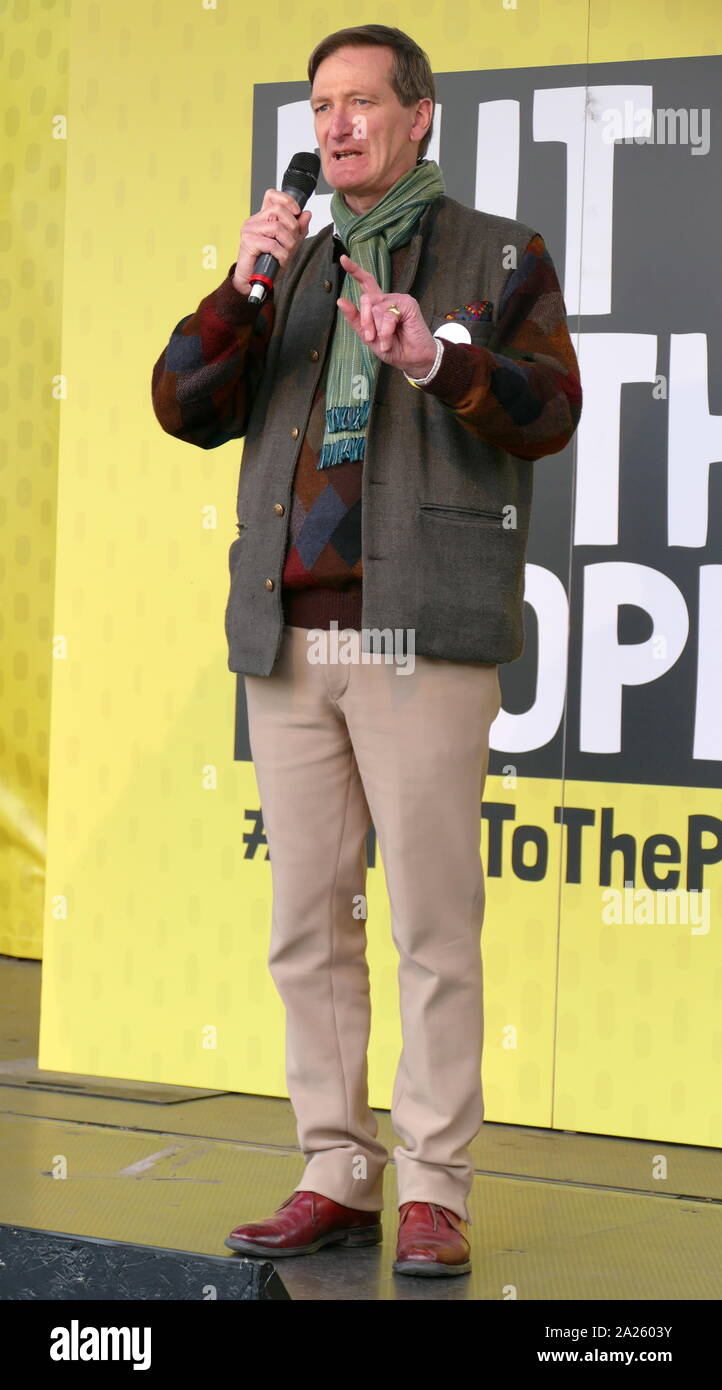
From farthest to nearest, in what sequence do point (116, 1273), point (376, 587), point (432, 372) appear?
point (376, 587)
point (432, 372)
point (116, 1273)

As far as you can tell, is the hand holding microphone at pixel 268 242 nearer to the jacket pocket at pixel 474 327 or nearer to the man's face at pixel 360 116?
the man's face at pixel 360 116

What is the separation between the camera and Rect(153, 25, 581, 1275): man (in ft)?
7.04

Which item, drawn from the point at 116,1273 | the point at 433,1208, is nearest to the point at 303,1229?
the point at 433,1208

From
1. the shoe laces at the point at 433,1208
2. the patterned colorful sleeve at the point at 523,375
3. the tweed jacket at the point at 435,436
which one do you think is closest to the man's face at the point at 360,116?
the tweed jacket at the point at 435,436

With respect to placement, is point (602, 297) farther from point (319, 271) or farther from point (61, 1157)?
point (61, 1157)

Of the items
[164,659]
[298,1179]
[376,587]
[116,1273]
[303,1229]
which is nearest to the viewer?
[116,1273]

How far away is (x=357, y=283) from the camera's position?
2246 millimetres

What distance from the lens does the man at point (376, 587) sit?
2146 mm

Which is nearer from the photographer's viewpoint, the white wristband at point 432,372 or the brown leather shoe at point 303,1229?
the white wristband at point 432,372

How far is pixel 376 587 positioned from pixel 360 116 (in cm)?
62

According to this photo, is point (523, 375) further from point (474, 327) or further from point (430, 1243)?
point (430, 1243)

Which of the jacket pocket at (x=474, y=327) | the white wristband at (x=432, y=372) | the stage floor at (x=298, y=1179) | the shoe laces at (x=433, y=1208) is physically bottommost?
the stage floor at (x=298, y=1179)
